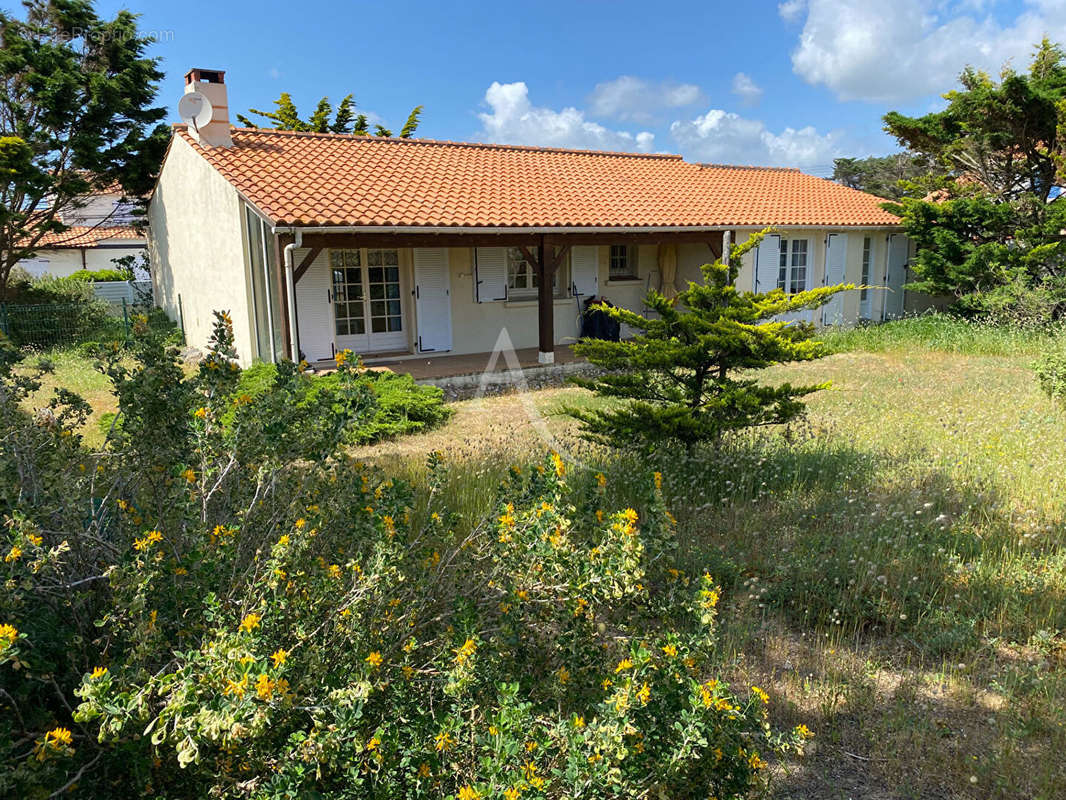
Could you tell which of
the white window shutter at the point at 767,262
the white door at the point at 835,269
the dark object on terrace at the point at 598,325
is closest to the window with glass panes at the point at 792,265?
the white window shutter at the point at 767,262

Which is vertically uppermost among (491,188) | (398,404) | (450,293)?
(491,188)

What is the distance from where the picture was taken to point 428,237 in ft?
37.3

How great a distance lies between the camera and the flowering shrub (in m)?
1.93

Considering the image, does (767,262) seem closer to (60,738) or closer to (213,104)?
(213,104)

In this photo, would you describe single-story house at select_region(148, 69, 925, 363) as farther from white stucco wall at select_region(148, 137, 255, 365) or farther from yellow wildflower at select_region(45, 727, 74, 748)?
yellow wildflower at select_region(45, 727, 74, 748)

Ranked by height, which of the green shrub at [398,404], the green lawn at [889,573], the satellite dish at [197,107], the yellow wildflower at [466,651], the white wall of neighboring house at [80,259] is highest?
the satellite dish at [197,107]

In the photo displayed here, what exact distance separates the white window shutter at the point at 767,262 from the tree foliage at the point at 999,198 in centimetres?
336

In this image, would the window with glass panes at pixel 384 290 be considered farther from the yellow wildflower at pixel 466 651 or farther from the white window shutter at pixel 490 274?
the yellow wildflower at pixel 466 651

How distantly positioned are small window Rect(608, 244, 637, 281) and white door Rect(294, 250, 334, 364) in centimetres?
624

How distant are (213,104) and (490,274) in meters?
5.44

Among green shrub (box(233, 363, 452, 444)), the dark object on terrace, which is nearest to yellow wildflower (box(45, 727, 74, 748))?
green shrub (box(233, 363, 452, 444))

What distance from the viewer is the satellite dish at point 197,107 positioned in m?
11.9

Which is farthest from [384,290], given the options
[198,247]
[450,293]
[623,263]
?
[623,263]

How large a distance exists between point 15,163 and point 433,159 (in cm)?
817
